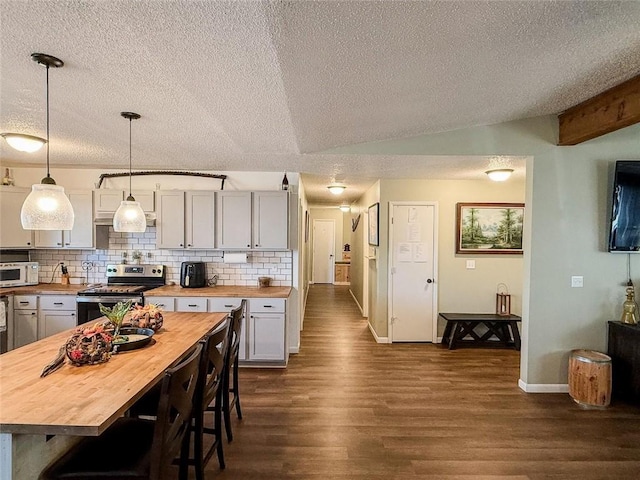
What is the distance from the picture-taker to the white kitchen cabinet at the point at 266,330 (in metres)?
3.94

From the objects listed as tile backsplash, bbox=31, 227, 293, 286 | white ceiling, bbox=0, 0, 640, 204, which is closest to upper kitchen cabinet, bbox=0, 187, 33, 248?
tile backsplash, bbox=31, 227, 293, 286

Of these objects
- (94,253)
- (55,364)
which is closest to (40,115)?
(55,364)

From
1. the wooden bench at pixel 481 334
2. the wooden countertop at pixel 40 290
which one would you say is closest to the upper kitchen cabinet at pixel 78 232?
the wooden countertop at pixel 40 290

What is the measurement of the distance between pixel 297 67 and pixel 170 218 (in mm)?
2971

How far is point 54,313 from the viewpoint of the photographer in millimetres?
3936

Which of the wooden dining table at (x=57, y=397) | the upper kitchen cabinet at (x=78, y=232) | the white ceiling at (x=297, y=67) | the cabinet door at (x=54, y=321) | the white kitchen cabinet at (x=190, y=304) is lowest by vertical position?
the cabinet door at (x=54, y=321)

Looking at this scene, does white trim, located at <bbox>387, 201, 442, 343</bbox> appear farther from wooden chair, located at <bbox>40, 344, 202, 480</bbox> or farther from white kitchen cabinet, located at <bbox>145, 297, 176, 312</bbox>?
wooden chair, located at <bbox>40, 344, 202, 480</bbox>

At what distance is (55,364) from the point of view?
173 centimetres

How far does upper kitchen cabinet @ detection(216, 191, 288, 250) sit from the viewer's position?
4.24m

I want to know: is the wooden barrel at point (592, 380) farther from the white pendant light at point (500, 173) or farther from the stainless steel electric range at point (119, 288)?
the stainless steel electric range at point (119, 288)

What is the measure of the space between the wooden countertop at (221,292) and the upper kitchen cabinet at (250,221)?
500 millimetres

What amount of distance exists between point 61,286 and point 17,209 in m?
1.03

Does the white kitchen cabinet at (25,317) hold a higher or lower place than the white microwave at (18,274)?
lower

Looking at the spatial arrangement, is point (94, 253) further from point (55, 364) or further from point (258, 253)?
point (55, 364)
